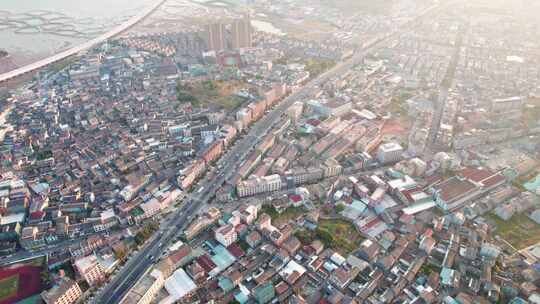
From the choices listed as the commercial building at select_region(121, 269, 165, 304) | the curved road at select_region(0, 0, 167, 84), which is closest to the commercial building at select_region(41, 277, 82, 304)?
the commercial building at select_region(121, 269, 165, 304)

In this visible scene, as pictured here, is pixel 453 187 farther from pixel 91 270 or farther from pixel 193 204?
pixel 91 270

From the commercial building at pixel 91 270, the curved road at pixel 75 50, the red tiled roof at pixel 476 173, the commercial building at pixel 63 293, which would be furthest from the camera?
the curved road at pixel 75 50

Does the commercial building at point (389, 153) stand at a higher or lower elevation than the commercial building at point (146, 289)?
higher

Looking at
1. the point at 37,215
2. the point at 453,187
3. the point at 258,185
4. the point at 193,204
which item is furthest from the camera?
the point at 258,185

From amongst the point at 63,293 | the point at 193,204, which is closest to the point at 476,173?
the point at 193,204

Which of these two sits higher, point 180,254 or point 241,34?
point 241,34

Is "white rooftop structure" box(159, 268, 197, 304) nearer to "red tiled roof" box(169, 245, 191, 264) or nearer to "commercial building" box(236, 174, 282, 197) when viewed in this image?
"red tiled roof" box(169, 245, 191, 264)

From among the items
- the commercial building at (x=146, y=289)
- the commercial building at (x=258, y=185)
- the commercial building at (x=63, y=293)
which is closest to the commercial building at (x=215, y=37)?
the commercial building at (x=258, y=185)

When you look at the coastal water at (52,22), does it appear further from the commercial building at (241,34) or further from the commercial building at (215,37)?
the commercial building at (241,34)
